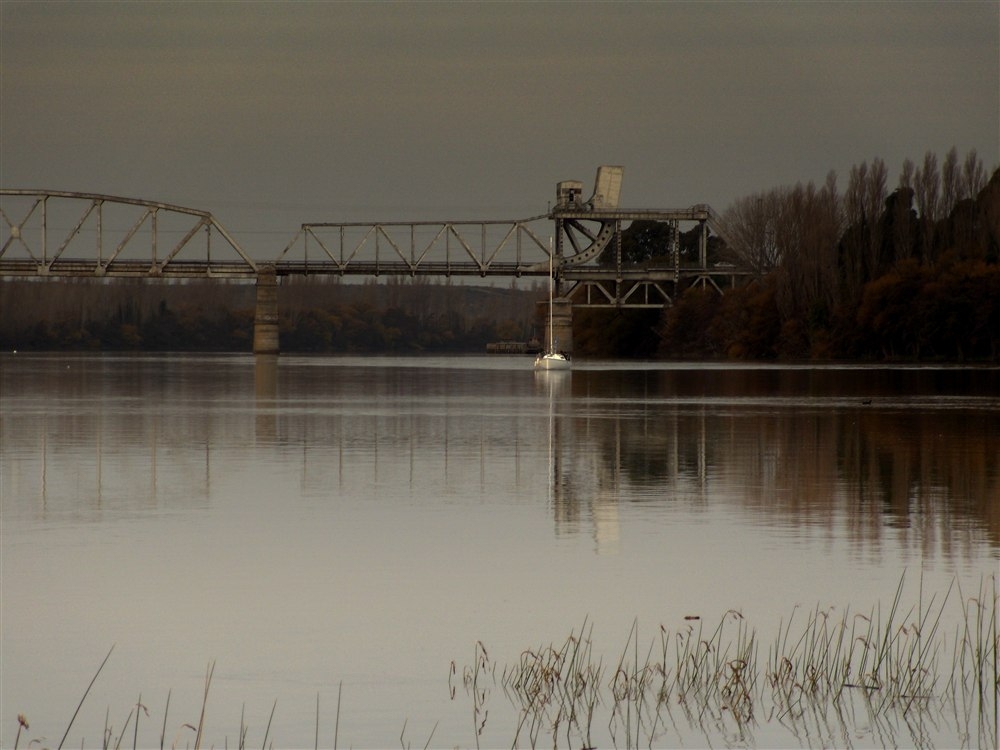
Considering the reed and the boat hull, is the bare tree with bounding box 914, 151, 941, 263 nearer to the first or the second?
the boat hull

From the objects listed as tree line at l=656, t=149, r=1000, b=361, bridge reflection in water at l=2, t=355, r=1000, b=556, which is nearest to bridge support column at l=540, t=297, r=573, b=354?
tree line at l=656, t=149, r=1000, b=361

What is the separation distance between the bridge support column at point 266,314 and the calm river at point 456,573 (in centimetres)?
12725

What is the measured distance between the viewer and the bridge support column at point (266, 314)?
161875 millimetres

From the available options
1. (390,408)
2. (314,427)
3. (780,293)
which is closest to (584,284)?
(780,293)

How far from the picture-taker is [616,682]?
11469 mm

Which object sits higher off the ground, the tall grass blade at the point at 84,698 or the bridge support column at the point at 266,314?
the bridge support column at the point at 266,314

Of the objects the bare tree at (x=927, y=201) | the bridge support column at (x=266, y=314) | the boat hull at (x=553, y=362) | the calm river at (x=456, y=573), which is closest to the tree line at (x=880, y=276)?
the bare tree at (x=927, y=201)

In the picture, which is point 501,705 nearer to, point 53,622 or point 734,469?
point 53,622

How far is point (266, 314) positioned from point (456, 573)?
151 meters

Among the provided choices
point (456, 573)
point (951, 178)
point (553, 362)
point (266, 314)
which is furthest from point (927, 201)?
point (456, 573)

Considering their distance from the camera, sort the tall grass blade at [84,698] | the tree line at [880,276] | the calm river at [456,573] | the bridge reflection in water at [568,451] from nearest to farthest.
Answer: the tall grass blade at [84,698] → the calm river at [456,573] → the bridge reflection in water at [568,451] → the tree line at [880,276]

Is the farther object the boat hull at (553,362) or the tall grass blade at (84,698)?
the boat hull at (553,362)

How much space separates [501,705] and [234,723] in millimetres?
1849

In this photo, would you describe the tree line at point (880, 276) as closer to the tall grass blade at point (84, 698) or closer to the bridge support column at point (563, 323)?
the bridge support column at point (563, 323)
